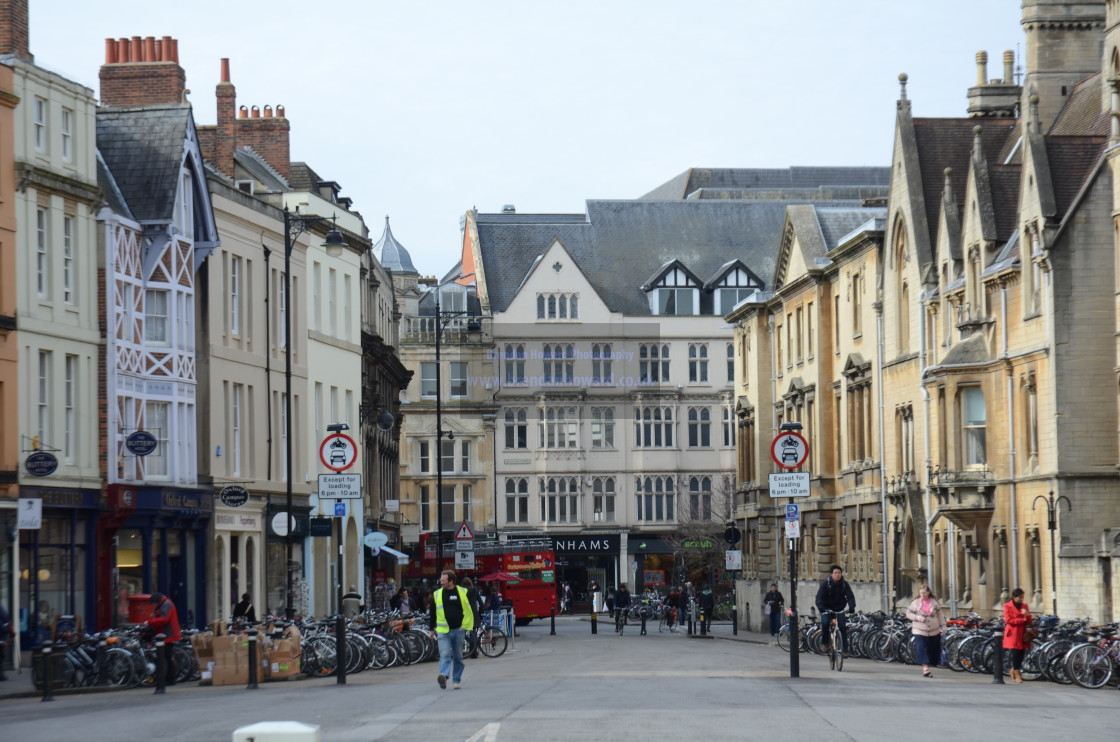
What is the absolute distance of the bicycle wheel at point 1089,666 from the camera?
29.9 m

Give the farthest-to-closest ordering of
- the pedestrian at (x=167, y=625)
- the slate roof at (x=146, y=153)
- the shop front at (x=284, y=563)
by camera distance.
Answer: the shop front at (x=284, y=563), the slate roof at (x=146, y=153), the pedestrian at (x=167, y=625)

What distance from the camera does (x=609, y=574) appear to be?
328 ft

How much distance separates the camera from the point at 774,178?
406 ft

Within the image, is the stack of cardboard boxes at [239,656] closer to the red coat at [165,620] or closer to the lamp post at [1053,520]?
the red coat at [165,620]

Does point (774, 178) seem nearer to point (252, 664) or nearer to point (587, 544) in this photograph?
point (587, 544)

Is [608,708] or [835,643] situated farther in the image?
[835,643]

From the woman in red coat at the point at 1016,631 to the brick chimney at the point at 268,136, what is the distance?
127 ft

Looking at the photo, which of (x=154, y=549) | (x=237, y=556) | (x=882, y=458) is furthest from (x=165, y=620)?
(x=882, y=458)

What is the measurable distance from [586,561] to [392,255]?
21208mm

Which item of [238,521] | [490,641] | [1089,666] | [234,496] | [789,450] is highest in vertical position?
[789,450]

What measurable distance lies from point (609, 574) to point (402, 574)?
17.5m

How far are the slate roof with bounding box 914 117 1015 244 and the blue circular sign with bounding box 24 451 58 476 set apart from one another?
1066 inches

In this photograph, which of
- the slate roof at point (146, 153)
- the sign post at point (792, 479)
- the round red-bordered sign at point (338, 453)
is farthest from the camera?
the slate roof at point (146, 153)

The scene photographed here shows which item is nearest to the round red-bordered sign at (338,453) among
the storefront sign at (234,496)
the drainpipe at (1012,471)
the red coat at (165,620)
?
the red coat at (165,620)
